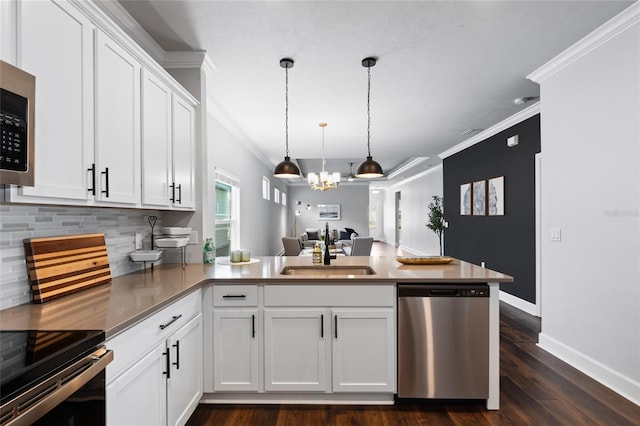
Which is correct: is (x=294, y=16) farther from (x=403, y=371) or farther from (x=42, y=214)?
(x=403, y=371)

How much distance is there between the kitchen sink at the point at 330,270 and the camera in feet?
8.55

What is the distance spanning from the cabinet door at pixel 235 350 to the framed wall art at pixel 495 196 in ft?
14.0

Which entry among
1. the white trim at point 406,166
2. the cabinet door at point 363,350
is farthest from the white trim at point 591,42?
the white trim at point 406,166

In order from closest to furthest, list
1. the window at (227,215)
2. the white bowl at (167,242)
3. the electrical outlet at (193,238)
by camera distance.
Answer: the white bowl at (167,242)
the electrical outlet at (193,238)
the window at (227,215)

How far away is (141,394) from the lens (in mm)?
1443

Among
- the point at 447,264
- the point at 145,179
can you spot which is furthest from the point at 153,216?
the point at 447,264

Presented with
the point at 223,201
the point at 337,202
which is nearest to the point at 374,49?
the point at 223,201

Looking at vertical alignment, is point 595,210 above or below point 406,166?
below

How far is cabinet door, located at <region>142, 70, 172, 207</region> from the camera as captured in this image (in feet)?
6.51

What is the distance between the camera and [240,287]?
219 cm

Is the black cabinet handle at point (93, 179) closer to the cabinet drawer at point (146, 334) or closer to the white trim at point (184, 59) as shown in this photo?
the cabinet drawer at point (146, 334)

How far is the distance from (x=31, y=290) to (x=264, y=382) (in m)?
1.43

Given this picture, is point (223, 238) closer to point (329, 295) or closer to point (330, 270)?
point (330, 270)

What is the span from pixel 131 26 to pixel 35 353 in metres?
2.28
